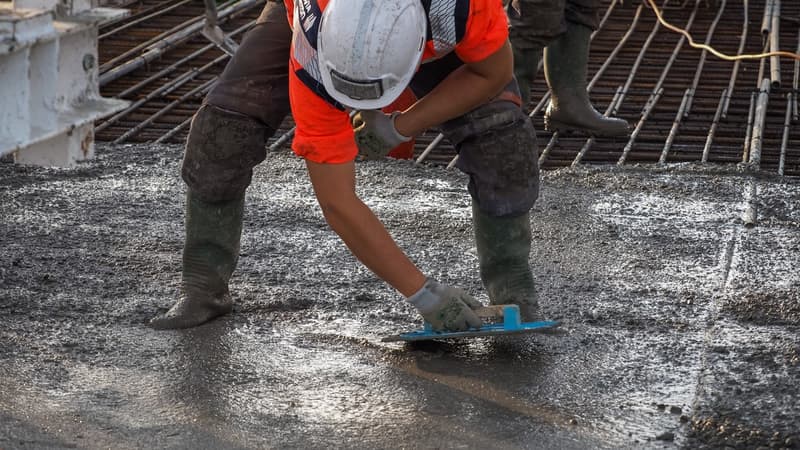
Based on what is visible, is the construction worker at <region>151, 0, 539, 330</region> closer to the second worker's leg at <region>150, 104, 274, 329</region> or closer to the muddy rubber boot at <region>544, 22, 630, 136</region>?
the second worker's leg at <region>150, 104, 274, 329</region>

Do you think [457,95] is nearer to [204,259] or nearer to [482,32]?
[482,32]

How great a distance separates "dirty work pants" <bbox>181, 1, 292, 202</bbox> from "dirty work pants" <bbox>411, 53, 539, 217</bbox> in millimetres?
403

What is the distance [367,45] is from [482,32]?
11.9 inches

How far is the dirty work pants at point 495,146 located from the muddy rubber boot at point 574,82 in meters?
2.39

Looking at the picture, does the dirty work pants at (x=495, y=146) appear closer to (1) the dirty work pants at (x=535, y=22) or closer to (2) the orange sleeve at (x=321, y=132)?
(2) the orange sleeve at (x=321, y=132)

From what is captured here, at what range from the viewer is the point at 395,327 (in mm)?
3688

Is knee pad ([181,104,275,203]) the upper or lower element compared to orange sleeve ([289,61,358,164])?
lower

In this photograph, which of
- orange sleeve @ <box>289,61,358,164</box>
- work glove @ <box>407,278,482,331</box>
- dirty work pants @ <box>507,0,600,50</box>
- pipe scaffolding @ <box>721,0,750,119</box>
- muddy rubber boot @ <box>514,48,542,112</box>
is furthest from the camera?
pipe scaffolding @ <box>721,0,750,119</box>

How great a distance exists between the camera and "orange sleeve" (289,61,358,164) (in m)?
3.17

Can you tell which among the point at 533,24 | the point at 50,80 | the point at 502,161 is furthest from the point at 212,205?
the point at 533,24

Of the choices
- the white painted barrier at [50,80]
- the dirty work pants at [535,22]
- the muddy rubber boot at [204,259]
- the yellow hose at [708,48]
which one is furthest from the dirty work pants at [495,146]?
the yellow hose at [708,48]

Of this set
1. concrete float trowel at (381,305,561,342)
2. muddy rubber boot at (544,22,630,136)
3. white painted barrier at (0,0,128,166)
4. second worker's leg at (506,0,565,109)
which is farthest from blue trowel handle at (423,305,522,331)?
muddy rubber boot at (544,22,630,136)

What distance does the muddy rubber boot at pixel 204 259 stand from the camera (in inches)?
144

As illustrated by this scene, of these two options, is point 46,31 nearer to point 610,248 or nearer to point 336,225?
point 336,225
